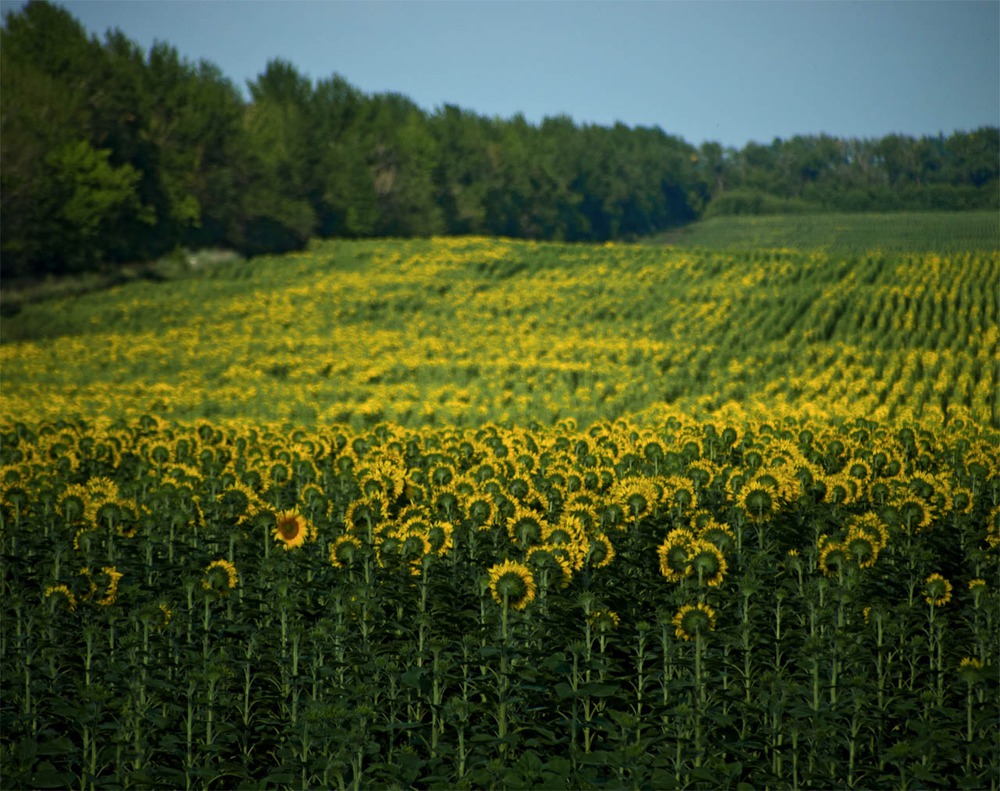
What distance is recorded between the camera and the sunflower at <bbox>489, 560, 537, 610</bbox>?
6.20 meters

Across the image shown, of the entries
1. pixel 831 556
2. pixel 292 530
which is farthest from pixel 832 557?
pixel 292 530

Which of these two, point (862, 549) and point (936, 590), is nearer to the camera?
point (936, 590)

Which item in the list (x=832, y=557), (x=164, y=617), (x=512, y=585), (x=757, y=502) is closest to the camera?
(x=512, y=585)

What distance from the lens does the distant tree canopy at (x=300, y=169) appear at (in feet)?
125

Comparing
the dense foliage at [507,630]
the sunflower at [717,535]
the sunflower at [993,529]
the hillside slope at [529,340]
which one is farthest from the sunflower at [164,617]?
the hillside slope at [529,340]

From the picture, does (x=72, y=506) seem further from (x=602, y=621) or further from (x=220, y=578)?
(x=602, y=621)

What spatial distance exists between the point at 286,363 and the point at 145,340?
5.83 m

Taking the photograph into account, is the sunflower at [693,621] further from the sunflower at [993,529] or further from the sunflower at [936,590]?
the sunflower at [993,529]

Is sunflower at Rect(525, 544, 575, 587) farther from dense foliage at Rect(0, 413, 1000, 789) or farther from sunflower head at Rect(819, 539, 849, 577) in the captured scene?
sunflower head at Rect(819, 539, 849, 577)

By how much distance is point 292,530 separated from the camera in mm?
8242

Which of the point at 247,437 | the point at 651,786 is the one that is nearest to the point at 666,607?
the point at 651,786

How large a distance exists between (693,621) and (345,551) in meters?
2.60

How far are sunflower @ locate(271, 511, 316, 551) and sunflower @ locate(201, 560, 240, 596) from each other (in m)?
0.84

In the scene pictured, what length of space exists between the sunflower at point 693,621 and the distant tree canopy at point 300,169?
86.9 feet
